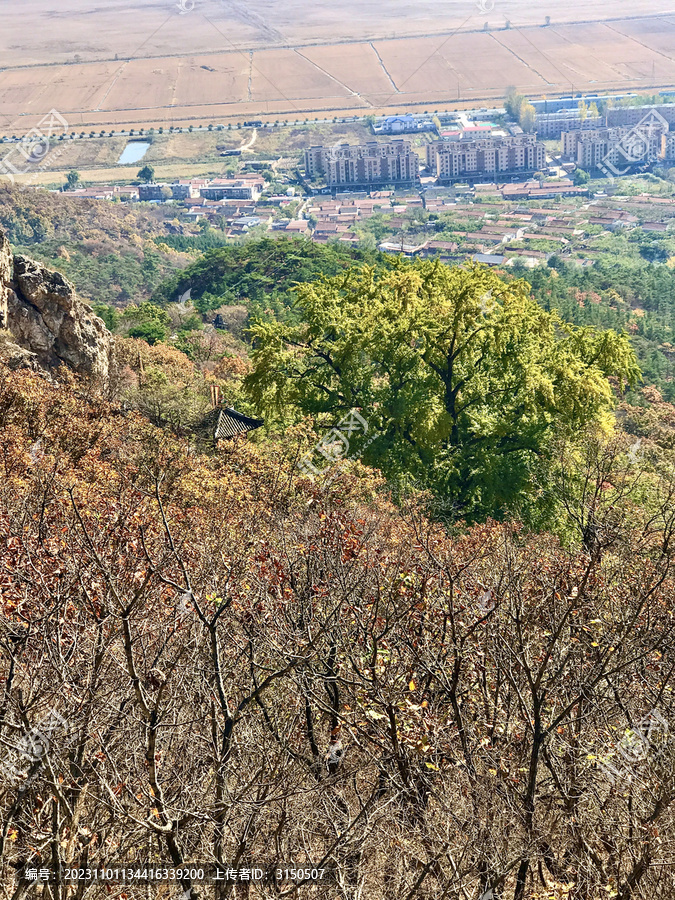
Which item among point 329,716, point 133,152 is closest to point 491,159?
point 133,152

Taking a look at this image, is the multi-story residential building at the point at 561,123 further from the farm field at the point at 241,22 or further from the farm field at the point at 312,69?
the farm field at the point at 241,22

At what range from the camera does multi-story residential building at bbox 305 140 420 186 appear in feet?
342

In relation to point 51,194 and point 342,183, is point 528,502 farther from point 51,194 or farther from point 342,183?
point 342,183

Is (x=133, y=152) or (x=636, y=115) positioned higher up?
(x=636, y=115)

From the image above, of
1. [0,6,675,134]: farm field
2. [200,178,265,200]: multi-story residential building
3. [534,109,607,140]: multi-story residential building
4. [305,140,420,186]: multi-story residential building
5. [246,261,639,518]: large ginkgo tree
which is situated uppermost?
[246,261,639,518]: large ginkgo tree

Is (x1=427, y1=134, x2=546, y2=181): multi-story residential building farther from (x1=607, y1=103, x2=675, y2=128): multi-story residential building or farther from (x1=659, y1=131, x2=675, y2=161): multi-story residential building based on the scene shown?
(x1=607, y1=103, x2=675, y2=128): multi-story residential building

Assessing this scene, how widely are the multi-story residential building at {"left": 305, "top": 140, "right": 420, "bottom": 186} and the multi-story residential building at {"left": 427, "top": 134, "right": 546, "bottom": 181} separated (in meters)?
4.10

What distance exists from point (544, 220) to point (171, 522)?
7860cm

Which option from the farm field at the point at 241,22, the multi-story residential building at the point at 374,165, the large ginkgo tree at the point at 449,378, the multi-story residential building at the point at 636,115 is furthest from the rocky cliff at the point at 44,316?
the farm field at the point at 241,22

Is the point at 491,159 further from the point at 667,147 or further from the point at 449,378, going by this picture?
the point at 449,378

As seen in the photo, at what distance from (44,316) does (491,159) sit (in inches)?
3750

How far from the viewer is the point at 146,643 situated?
7008 mm

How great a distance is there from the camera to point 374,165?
4124 inches

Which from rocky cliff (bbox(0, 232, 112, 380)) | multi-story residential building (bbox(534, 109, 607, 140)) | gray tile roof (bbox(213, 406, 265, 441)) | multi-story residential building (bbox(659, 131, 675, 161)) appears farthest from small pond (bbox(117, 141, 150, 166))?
rocky cliff (bbox(0, 232, 112, 380))
